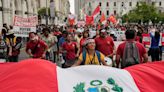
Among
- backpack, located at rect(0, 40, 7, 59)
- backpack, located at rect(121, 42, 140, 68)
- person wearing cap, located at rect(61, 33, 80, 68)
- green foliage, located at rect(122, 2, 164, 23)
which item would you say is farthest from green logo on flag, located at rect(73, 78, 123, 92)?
green foliage, located at rect(122, 2, 164, 23)

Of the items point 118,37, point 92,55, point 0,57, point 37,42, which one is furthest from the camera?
point 118,37

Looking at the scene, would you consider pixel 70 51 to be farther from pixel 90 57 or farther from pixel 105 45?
pixel 90 57

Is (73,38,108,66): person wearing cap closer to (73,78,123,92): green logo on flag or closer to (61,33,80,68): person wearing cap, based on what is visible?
(73,78,123,92): green logo on flag

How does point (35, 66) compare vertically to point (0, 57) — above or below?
above

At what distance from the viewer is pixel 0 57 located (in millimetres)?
12328

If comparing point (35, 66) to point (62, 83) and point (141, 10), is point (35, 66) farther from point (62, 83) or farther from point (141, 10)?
point (141, 10)

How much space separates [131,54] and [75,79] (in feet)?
9.50

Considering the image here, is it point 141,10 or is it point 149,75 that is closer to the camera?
point 149,75

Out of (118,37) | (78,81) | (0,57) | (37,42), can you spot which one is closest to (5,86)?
(78,81)

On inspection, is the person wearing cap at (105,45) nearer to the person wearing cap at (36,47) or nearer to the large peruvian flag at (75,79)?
the person wearing cap at (36,47)

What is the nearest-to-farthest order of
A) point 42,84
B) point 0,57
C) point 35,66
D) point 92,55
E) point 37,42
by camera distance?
1. point 42,84
2. point 35,66
3. point 92,55
4. point 37,42
5. point 0,57

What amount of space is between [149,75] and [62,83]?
106 cm

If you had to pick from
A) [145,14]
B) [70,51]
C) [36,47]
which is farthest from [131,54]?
[145,14]

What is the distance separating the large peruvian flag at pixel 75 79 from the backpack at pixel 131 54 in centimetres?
226
